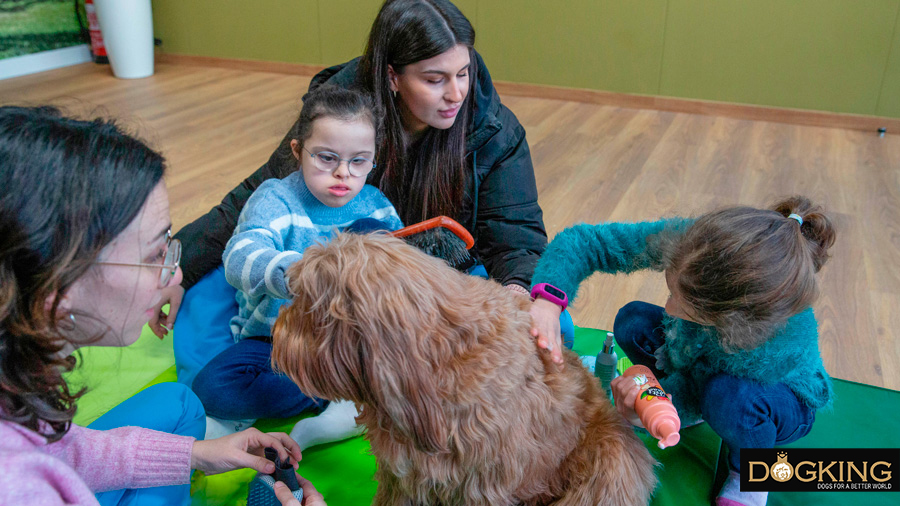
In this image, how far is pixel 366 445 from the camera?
6.35 ft

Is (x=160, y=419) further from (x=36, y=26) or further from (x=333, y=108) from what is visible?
(x=36, y=26)

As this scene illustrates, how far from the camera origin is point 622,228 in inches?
72.9

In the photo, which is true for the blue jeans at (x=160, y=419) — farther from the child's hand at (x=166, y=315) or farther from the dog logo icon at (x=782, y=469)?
the dog logo icon at (x=782, y=469)

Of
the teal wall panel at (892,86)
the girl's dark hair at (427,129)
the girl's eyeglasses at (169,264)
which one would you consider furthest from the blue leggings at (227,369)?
the teal wall panel at (892,86)

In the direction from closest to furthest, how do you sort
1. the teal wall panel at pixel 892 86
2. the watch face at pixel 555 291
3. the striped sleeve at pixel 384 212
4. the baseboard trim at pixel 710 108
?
the watch face at pixel 555 291, the striped sleeve at pixel 384 212, the teal wall panel at pixel 892 86, the baseboard trim at pixel 710 108

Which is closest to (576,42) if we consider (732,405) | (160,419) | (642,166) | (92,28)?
(642,166)

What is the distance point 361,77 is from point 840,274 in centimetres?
245

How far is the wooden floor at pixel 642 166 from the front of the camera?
2.78m

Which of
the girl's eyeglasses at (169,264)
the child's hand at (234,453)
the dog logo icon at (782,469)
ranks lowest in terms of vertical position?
the dog logo icon at (782,469)

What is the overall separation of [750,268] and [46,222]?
1355 millimetres

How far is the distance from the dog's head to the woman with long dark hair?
813 millimetres

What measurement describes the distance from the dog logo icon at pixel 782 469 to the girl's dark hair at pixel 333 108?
57.2 inches

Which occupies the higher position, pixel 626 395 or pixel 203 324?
pixel 626 395

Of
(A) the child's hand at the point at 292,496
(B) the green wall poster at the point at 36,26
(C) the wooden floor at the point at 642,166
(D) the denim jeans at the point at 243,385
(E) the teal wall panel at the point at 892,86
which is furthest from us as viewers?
(B) the green wall poster at the point at 36,26
